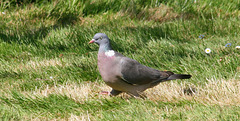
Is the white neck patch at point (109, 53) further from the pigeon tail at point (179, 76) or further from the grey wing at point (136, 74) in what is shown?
the pigeon tail at point (179, 76)

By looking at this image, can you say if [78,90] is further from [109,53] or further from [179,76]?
[179,76]

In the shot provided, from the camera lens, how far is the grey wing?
11.4 feet

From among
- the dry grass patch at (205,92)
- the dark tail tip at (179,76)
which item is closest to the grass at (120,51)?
the dry grass patch at (205,92)

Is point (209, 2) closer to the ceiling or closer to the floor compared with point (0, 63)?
closer to the ceiling

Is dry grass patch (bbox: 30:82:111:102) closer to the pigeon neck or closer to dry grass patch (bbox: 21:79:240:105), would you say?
dry grass patch (bbox: 21:79:240:105)

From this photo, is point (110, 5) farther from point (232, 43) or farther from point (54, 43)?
point (232, 43)

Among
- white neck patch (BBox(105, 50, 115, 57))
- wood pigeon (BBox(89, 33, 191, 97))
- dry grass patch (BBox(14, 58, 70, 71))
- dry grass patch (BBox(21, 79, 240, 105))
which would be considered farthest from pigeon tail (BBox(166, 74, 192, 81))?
dry grass patch (BBox(14, 58, 70, 71))

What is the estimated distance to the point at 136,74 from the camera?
3572mm

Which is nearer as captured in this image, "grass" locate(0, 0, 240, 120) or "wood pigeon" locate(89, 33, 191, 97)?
"grass" locate(0, 0, 240, 120)

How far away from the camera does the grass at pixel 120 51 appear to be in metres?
3.22

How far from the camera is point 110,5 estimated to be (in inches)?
278

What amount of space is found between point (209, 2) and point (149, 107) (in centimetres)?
476

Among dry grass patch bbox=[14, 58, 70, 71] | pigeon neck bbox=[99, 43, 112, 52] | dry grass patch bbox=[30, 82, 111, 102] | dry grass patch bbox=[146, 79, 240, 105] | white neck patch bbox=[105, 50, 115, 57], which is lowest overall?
dry grass patch bbox=[14, 58, 70, 71]

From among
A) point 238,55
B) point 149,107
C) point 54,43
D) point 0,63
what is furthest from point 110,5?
point 149,107
